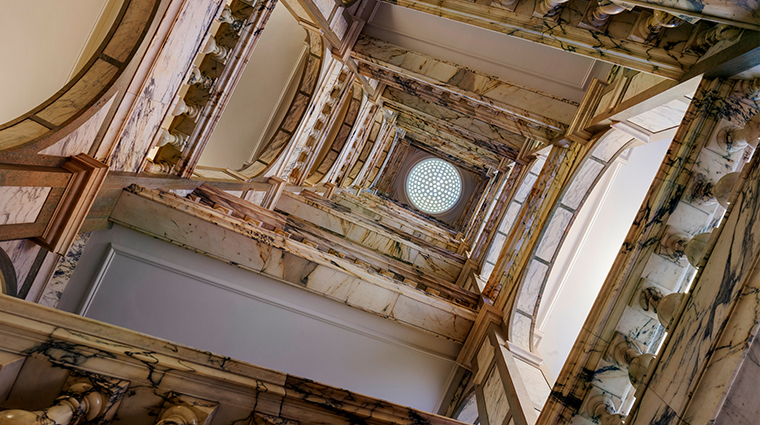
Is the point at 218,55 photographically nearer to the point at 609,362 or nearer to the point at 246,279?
the point at 246,279

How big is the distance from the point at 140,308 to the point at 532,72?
4951 millimetres

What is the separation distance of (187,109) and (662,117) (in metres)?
4.42

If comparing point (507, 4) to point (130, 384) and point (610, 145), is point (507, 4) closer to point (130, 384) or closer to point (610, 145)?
point (610, 145)

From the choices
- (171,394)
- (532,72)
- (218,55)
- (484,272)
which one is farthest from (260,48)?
(171,394)

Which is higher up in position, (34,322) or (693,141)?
(693,141)

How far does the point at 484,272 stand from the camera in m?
7.72

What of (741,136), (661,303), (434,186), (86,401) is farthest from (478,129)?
(434,186)

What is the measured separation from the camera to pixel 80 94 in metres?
3.14

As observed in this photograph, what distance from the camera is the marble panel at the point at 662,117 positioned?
341cm

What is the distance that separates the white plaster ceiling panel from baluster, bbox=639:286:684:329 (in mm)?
3096

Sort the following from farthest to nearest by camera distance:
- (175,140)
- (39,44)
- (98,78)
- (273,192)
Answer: (273,192), (39,44), (175,140), (98,78)

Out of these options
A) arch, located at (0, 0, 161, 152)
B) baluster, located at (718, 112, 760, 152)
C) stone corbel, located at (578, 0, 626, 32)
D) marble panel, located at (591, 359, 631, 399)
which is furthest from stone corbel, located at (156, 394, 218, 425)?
stone corbel, located at (578, 0, 626, 32)

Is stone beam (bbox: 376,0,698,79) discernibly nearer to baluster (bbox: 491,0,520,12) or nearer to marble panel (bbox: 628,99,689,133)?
baluster (bbox: 491,0,520,12)

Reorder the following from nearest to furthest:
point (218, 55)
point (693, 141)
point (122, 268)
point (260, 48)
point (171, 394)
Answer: point (171, 394) < point (693, 141) < point (122, 268) < point (218, 55) < point (260, 48)
